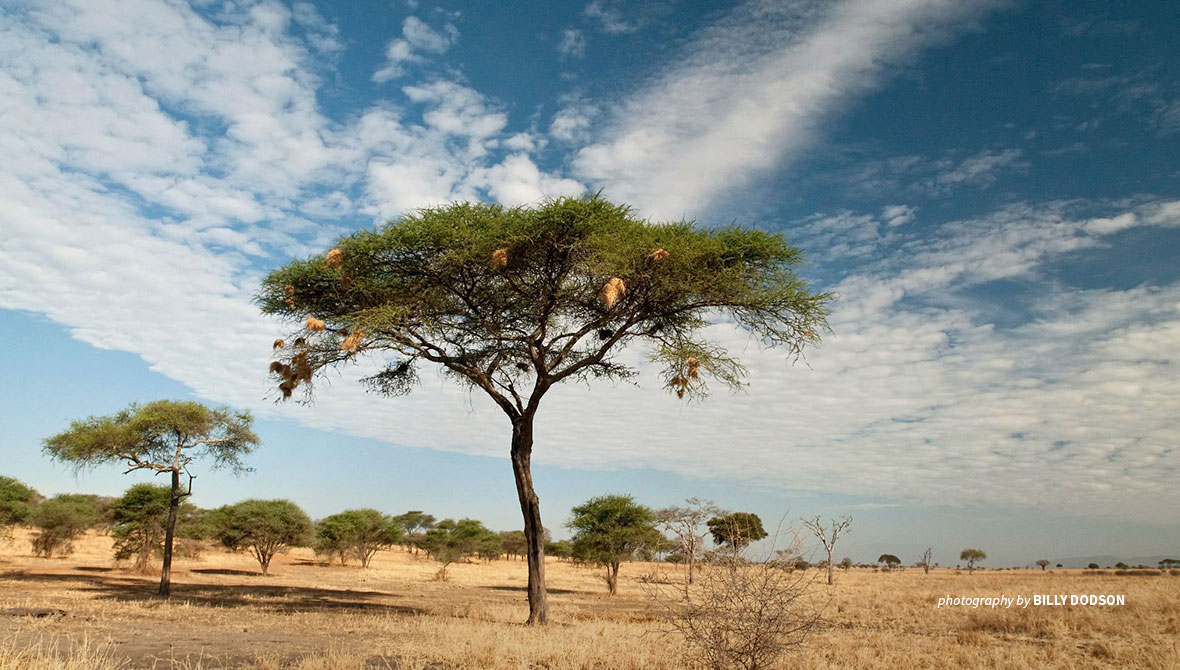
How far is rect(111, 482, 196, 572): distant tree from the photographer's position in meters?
38.1

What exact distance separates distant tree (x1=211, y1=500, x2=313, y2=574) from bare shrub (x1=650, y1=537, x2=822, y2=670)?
4410cm

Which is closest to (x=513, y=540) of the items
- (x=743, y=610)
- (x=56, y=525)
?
(x=56, y=525)

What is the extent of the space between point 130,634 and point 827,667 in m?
12.4

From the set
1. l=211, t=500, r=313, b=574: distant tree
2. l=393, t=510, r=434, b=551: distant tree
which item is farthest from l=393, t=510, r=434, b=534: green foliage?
l=211, t=500, r=313, b=574: distant tree

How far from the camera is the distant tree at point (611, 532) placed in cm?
3688

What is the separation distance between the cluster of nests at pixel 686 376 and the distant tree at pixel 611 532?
2096 cm

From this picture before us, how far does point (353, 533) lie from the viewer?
55688 millimetres

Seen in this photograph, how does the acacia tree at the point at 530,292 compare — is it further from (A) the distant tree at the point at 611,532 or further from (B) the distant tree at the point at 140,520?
(B) the distant tree at the point at 140,520

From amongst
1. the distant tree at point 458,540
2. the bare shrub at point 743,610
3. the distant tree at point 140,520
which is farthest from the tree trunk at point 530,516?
the distant tree at point 458,540

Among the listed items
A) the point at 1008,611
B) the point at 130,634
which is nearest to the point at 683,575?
the point at 130,634

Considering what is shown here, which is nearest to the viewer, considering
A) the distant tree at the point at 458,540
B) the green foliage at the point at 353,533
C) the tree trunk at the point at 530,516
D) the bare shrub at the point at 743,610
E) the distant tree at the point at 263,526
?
the bare shrub at the point at 743,610

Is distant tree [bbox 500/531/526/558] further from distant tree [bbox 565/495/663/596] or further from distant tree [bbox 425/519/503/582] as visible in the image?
distant tree [bbox 565/495/663/596]

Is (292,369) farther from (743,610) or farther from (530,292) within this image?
(743,610)

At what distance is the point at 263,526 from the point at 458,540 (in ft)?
61.3
